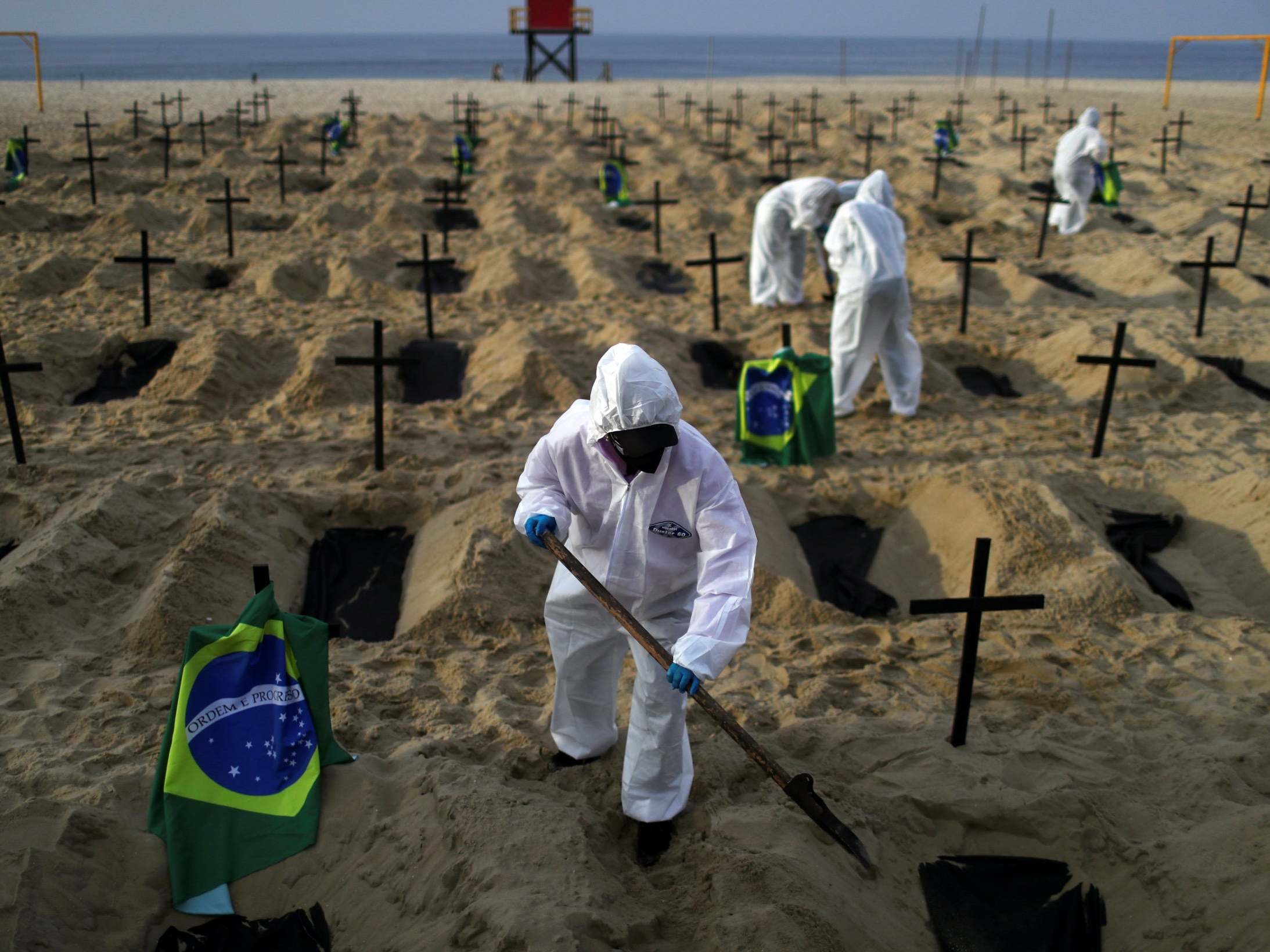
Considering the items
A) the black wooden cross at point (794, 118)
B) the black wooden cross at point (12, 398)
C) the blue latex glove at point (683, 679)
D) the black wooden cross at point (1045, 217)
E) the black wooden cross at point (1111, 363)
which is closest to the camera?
the blue latex glove at point (683, 679)

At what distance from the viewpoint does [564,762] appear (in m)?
3.88

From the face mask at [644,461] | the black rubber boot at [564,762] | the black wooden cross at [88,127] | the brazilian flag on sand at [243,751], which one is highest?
the black wooden cross at [88,127]

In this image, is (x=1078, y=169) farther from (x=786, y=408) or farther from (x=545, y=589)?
(x=545, y=589)

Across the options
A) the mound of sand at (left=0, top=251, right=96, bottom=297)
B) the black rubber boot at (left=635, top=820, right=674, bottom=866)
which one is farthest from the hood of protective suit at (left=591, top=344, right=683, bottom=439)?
the mound of sand at (left=0, top=251, right=96, bottom=297)

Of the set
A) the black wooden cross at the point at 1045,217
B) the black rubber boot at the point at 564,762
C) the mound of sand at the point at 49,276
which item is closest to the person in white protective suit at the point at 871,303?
the black rubber boot at the point at 564,762

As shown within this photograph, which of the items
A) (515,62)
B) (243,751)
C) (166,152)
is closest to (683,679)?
(243,751)

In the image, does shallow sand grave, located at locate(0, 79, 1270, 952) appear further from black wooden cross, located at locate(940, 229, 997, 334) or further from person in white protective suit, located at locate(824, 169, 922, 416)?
person in white protective suit, located at locate(824, 169, 922, 416)

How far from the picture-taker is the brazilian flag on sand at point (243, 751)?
3.19 metres

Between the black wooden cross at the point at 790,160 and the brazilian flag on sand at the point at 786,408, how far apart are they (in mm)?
9044

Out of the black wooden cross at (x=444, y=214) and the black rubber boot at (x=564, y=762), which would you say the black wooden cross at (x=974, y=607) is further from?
the black wooden cross at (x=444, y=214)

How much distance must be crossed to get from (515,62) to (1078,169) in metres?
93.4

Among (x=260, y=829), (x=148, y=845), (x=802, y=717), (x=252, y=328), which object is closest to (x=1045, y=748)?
(x=802, y=717)

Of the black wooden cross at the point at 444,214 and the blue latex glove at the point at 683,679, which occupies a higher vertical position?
the black wooden cross at the point at 444,214

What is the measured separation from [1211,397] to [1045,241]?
20.8 ft
